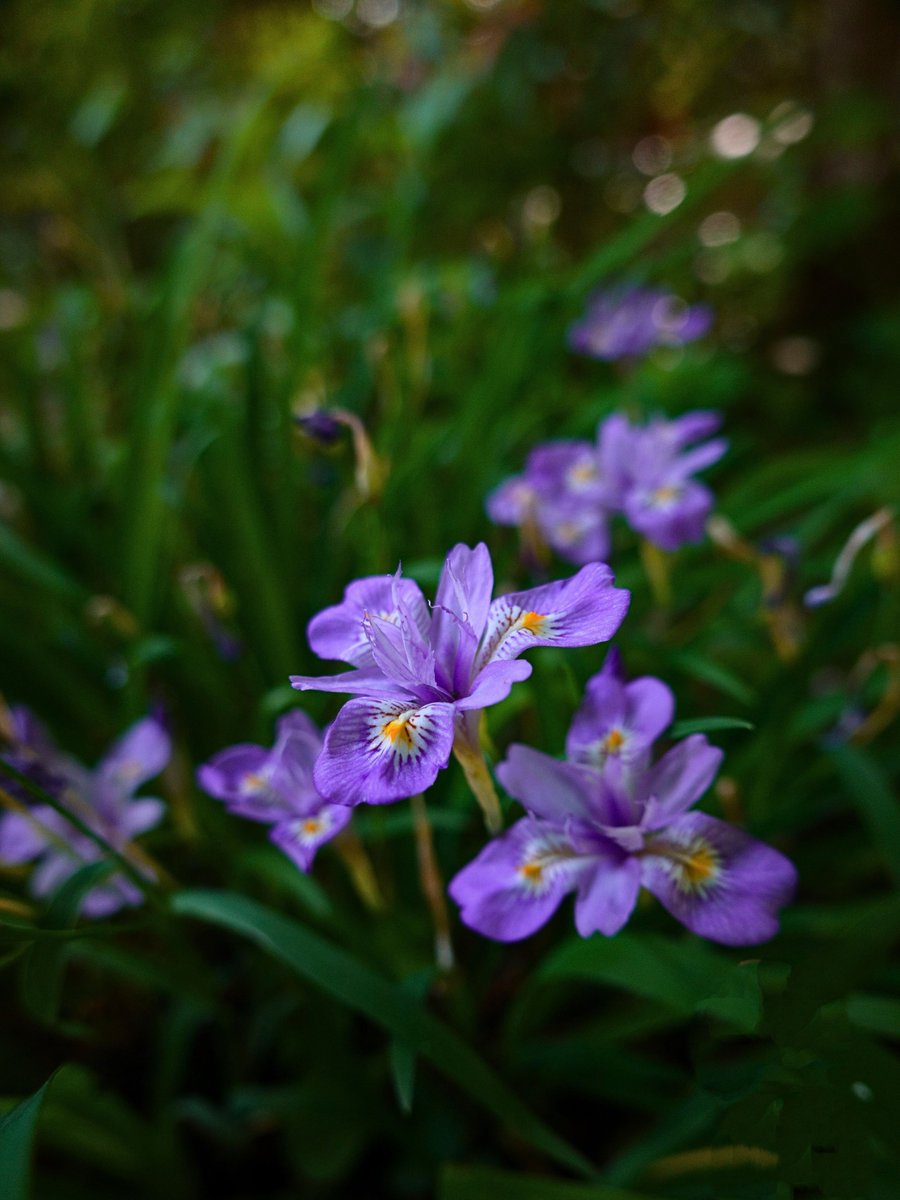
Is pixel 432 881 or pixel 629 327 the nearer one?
pixel 432 881

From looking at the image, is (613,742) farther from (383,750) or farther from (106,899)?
(106,899)

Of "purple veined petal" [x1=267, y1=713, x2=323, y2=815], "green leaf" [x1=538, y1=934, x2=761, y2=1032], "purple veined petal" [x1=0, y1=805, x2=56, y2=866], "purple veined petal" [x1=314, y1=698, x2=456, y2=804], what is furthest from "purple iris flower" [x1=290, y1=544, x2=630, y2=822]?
"purple veined petal" [x1=0, y1=805, x2=56, y2=866]

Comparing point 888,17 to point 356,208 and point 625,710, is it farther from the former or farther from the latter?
point 625,710

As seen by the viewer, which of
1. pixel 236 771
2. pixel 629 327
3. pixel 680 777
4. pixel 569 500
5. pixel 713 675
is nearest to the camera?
pixel 680 777

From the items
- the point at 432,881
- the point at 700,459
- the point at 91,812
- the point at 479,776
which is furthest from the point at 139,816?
the point at 700,459

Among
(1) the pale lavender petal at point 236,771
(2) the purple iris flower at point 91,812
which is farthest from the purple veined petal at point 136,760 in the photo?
(1) the pale lavender petal at point 236,771

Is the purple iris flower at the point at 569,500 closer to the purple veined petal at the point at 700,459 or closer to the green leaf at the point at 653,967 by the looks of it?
the purple veined petal at the point at 700,459
